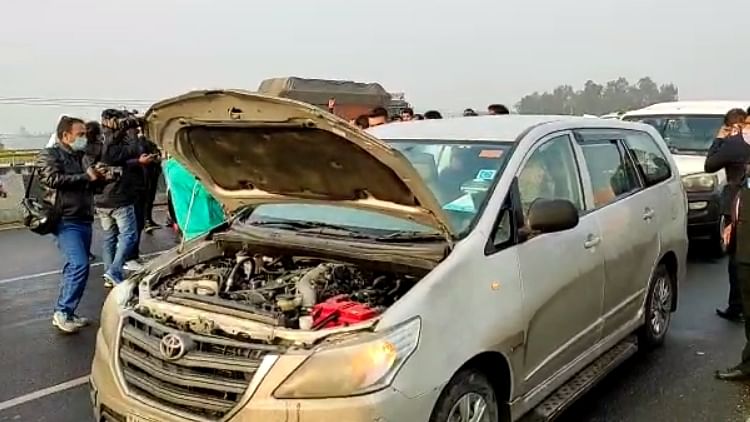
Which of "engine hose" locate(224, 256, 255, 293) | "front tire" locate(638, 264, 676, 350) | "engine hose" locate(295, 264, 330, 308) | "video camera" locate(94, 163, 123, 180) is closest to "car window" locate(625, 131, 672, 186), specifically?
"front tire" locate(638, 264, 676, 350)

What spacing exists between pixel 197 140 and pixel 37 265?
6.31m

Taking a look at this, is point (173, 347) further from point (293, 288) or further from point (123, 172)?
point (123, 172)

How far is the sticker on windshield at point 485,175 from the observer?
3.87 meters

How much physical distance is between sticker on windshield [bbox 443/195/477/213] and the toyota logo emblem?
1451mm

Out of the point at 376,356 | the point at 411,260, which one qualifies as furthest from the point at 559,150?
the point at 376,356

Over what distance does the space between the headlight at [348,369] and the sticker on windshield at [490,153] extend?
4.87 feet

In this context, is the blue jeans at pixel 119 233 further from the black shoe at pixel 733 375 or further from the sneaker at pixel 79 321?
the black shoe at pixel 733 375

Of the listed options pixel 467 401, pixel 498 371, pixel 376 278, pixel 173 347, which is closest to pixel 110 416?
pixel 173 347

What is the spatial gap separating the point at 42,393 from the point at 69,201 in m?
1.92

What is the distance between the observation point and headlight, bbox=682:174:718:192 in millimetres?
9125

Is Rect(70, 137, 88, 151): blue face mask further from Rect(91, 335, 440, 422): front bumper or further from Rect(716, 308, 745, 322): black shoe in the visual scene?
Rect(716, 308, 745, 322): black shoe

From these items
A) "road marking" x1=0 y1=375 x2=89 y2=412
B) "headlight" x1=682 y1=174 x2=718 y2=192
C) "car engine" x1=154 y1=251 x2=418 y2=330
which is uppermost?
"car engine" x1=154 y1=251 x2=418 y2=330

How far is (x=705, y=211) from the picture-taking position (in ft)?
29.7

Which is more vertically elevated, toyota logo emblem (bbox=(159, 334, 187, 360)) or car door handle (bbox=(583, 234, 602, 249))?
car door handle (bbox=(583, 234, 602, 249))
